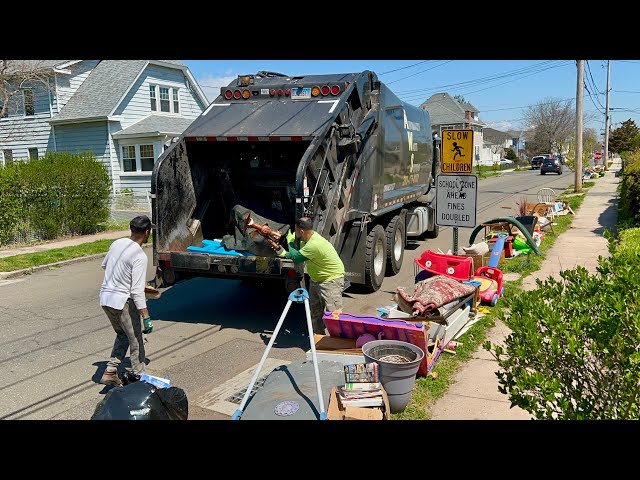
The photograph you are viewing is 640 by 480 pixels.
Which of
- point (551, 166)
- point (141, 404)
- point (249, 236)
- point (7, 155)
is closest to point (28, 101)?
point (7, 155)

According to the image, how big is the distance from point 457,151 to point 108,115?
57.9ft

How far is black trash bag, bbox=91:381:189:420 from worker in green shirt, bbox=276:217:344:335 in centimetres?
227

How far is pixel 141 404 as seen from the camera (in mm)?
3906

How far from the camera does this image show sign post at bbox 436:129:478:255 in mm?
7785

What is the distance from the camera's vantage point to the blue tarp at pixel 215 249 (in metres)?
7.01

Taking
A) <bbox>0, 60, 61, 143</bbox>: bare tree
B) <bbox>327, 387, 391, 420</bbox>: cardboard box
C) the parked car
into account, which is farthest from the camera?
the parked car

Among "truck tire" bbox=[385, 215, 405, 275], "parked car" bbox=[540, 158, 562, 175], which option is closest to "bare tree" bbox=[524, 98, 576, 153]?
"parked car" bbox=[540, 158, 562, 175]

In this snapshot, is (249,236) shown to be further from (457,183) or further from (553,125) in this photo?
(553,125)

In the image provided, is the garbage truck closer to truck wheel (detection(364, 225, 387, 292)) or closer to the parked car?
truck wheel (detection(364, 225, 387, 292))
